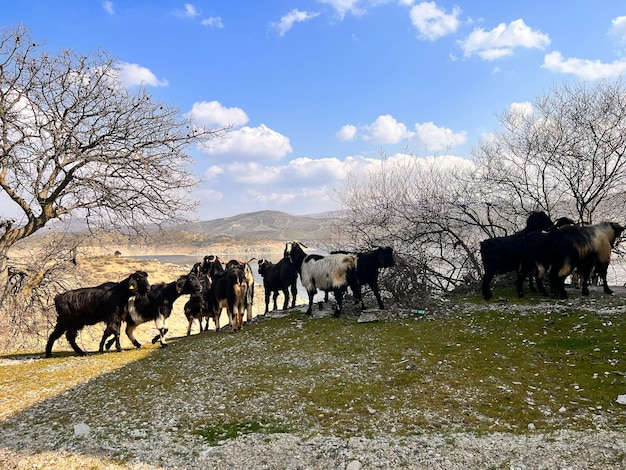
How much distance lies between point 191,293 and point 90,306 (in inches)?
94.4

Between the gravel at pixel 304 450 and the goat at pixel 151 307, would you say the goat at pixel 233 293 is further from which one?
the gravel at pixel 304 450

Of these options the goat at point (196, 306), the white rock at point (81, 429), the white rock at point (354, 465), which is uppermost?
the goat at point (196, 306)

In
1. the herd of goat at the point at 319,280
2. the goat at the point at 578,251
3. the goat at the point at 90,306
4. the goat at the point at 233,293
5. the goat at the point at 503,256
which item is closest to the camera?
the goat at the point at 90,306

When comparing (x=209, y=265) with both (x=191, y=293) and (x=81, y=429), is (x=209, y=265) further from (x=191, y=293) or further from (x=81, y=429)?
(x=81, y=429)

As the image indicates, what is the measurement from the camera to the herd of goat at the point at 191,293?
948 centimetres

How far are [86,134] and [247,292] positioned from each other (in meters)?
5.51

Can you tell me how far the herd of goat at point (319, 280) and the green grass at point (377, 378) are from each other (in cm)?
83

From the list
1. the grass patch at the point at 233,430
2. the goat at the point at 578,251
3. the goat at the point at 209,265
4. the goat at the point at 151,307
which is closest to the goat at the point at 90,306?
the goat at the point at 151,307

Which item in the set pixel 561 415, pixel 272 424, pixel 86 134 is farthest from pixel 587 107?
pixel 86 134

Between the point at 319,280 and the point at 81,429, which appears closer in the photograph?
the point at 81,429

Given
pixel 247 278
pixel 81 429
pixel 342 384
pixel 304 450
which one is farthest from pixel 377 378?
pixel 247 278

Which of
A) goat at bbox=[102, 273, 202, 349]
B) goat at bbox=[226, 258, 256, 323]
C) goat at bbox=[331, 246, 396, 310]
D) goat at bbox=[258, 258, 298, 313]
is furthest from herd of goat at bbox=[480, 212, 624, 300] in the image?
goat at bbox=[102, 273, 202, 349]

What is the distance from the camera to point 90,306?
31.0 ft

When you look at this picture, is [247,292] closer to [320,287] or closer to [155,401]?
[320,287]
